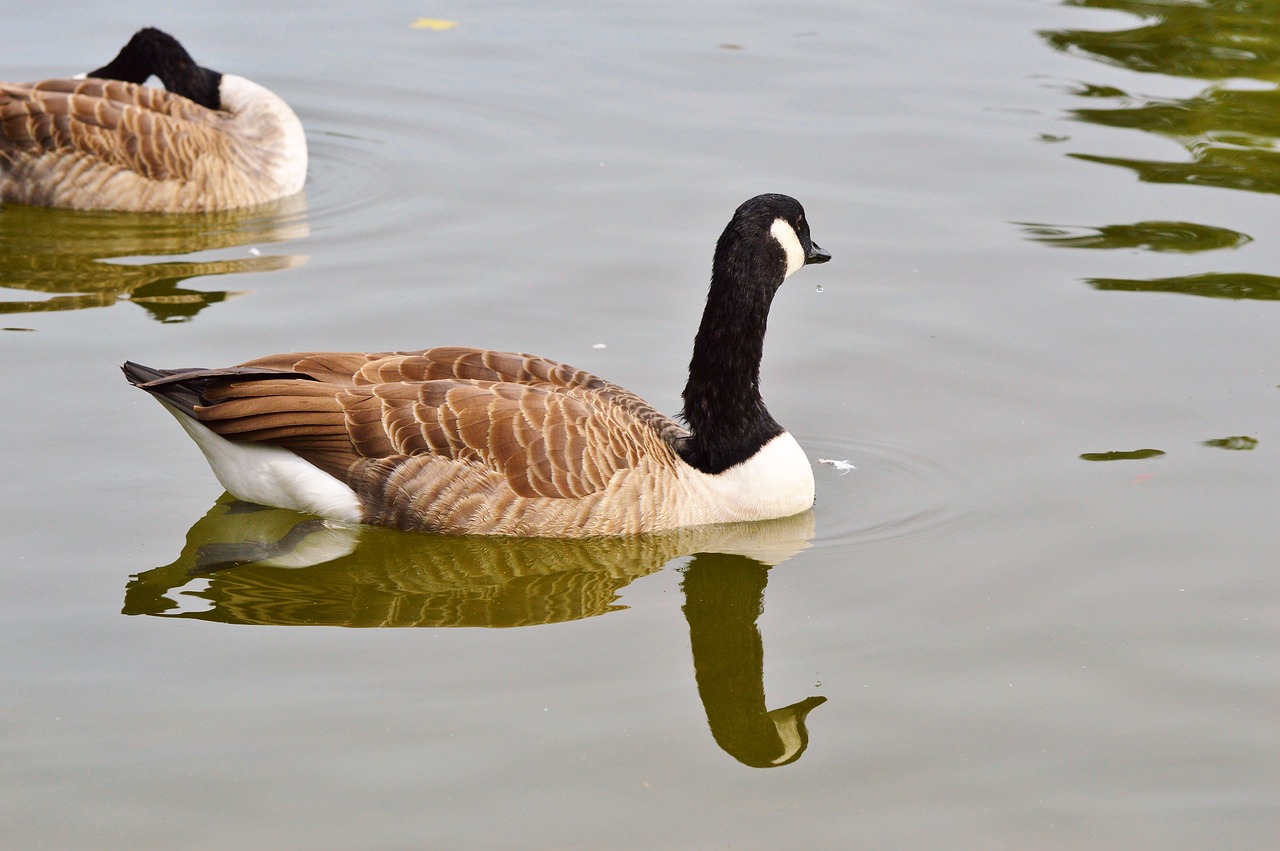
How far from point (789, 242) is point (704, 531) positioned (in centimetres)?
155

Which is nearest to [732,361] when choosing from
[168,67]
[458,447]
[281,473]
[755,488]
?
[755,488]

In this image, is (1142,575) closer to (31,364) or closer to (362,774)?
(362,774)

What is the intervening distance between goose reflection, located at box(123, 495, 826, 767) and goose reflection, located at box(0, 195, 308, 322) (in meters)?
2.90

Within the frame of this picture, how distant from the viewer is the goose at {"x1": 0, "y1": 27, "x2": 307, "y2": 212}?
12.5 meters

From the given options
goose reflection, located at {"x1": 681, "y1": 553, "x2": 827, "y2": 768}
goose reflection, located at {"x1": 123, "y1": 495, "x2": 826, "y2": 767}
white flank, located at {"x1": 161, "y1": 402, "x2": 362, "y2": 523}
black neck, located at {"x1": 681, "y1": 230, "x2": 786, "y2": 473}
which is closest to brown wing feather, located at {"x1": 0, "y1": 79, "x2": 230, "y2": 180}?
goose reflection, located at {"x1": 123, "y1": 495, "x2": 826, "y2": 767}

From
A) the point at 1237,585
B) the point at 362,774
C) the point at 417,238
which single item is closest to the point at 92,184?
the point at 417,238

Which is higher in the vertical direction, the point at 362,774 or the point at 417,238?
the point at 417,238

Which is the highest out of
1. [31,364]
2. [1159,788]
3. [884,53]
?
[884,53]

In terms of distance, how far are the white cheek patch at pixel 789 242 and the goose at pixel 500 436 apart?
13mm

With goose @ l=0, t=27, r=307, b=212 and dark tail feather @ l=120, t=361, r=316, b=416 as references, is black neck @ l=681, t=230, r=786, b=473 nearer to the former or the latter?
dark tail feather @ l=120, t=361, r=316, b=416

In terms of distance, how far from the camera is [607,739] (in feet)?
21.4

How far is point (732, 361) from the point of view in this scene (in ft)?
27.5

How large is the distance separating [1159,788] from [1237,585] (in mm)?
1783

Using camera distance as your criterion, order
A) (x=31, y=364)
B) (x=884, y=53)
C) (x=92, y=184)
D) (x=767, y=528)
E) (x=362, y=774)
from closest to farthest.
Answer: (x=362, y=774) < (x=767, y=528) < (x=31, y=364) < (x=92, y=184) < (x=884, y=53)
